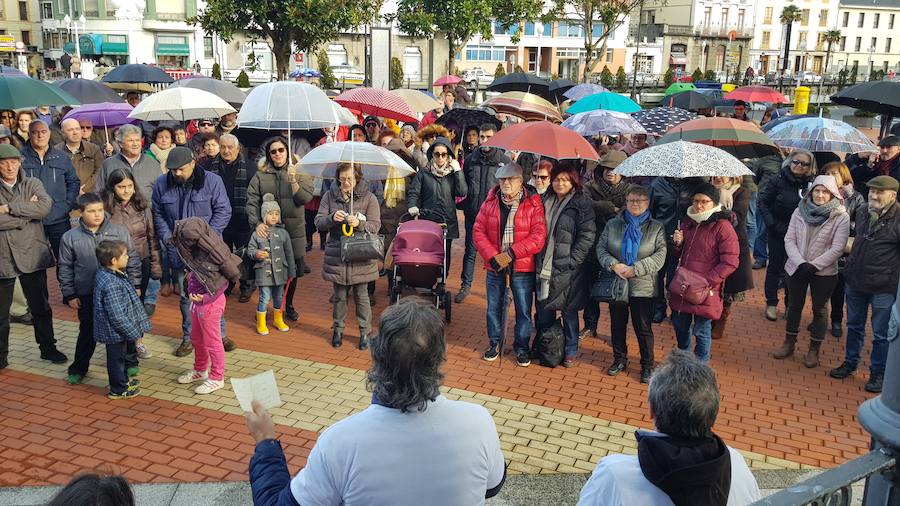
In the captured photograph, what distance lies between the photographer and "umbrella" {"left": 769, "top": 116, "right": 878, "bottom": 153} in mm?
8898

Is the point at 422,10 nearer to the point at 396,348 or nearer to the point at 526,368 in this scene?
the point at 526,368

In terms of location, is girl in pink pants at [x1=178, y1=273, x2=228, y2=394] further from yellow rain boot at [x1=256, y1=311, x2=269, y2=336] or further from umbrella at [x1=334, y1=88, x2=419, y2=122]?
umbrella at [x1=334, y1=88, x2=419, y2=122]

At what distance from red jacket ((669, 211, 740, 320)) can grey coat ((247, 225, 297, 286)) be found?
388cm

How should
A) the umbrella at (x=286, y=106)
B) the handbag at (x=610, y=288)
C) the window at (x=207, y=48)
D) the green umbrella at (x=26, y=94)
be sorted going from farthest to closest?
the window at (x=207, y=48) < the umbrella at (x=286, y=106) < the green umbrella at (x=26, y=94) < the handbag at (x=610, y=288)

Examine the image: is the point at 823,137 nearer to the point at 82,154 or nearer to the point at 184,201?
the point at 184,201

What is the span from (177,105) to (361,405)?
527 centimetres

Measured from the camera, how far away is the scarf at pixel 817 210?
723cm

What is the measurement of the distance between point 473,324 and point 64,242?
4.22 metres

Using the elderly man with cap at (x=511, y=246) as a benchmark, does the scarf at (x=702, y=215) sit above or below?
above

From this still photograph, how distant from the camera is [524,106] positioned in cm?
1155

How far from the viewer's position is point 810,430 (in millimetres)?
6230

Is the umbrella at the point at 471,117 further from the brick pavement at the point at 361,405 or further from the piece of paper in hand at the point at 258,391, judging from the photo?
the piece of paper in hand at the point at 258,391

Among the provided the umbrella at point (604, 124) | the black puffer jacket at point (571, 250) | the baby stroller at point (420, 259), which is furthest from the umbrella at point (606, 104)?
the black puffer jacket at point (571, 250)

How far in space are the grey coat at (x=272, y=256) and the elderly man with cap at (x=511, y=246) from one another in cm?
208
